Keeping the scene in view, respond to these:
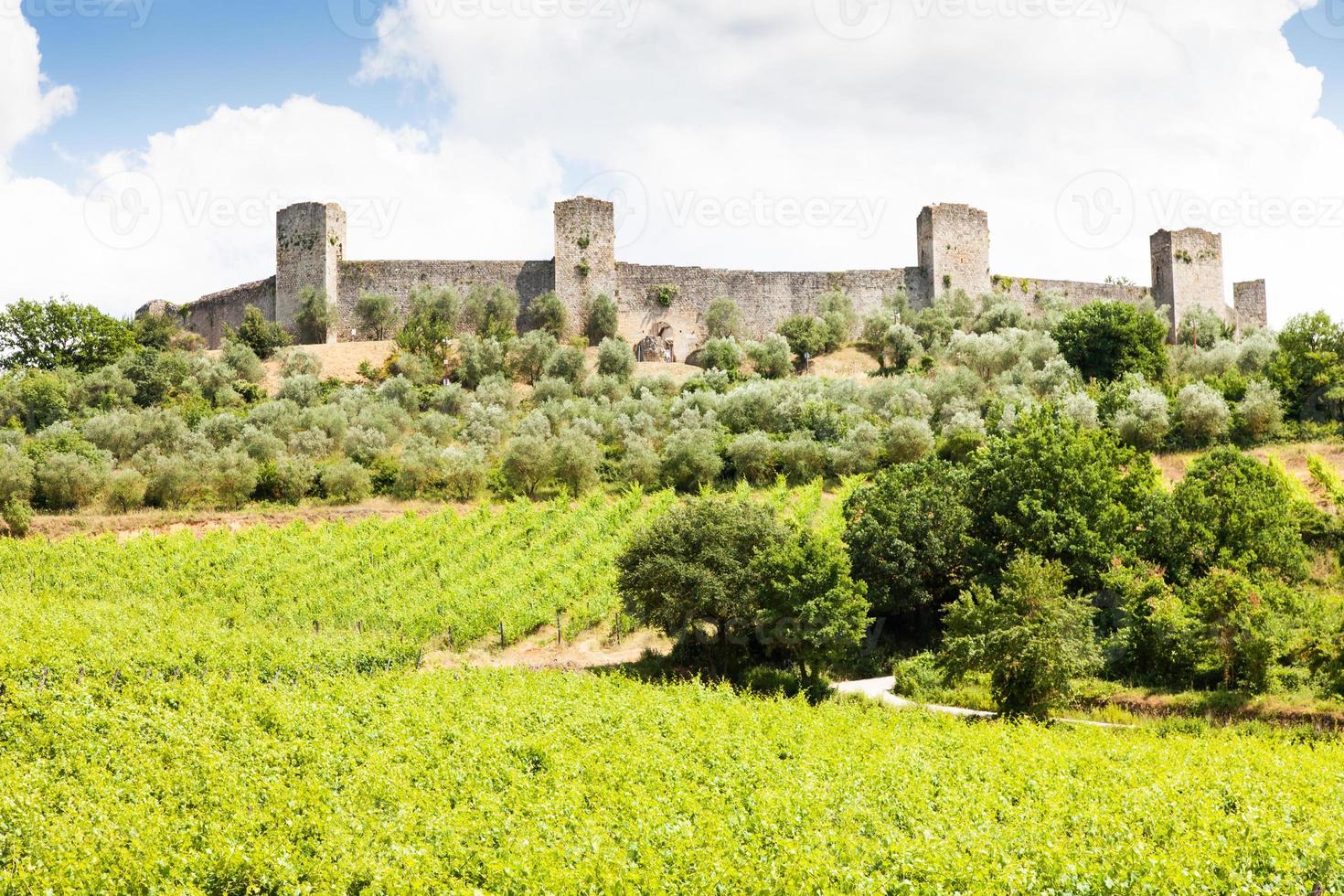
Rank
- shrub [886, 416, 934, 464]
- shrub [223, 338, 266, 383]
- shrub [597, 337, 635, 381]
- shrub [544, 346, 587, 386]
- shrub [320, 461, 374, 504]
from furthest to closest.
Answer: shrub [597, 337, 635, 381] < shrub [544, 346, 587, 386] < shrub [223, 338, 266, 383] < shrub [886, 416, 934, 464] < shrub [320, 461, 374, 504]

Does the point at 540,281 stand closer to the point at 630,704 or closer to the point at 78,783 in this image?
the point at 630,704

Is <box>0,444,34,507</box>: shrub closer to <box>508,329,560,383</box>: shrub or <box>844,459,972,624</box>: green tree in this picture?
<box>508,329,560,383</box>: shrub

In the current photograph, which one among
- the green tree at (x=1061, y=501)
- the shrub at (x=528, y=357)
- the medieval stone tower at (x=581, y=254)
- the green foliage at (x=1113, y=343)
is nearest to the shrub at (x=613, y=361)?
the shrub at (x=528, y=357)

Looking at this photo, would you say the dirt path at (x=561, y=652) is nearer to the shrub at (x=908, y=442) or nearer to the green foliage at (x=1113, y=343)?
the shrub at (x=908, y=442)

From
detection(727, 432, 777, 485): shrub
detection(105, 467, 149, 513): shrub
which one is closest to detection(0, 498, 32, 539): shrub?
detection(105, 467, 149, 513): shrub

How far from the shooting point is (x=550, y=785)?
44.5 feet

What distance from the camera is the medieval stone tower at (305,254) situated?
46625 mm

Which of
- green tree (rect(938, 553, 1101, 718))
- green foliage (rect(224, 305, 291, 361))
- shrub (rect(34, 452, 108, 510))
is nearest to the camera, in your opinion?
green tree (rect(938, 553, 1101, 718))

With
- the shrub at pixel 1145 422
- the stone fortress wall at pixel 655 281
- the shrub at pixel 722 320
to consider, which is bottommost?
the shrub at pixel 1145 422

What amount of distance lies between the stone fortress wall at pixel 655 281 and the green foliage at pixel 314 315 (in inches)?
13.7

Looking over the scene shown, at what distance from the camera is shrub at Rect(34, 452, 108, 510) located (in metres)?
31.9

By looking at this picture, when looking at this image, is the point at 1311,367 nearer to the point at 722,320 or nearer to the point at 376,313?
the point at 722,320

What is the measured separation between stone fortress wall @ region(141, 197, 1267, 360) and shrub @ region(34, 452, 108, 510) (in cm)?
1556

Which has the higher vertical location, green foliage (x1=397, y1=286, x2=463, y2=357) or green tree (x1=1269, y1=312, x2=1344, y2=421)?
green foliage (x1=397, y1=286, x2=463, y2=357)
